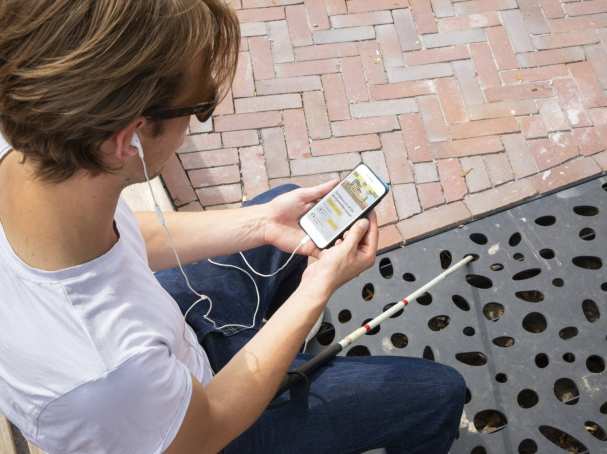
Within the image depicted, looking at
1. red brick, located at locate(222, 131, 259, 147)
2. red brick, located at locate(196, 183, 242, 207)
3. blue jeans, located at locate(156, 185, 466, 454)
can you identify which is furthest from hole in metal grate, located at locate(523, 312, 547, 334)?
red brick, located at locate(222, 131, 259, 147)

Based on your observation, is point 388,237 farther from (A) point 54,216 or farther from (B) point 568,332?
(A) point 54,216

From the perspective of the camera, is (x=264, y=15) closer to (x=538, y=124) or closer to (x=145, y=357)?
(x=538, y=124)

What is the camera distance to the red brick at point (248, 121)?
10.4ft

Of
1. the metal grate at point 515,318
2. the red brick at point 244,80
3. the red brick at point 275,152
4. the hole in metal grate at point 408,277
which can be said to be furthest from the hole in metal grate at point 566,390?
the red brick at point 244,80

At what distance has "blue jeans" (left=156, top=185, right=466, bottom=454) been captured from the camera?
1751mm

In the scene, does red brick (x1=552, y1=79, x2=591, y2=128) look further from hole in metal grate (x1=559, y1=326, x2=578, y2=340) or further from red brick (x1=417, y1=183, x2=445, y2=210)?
hole in metal grate (x1=559, y1=326, x2=578, y2=340)

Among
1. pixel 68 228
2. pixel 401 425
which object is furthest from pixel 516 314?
pixel 68 228

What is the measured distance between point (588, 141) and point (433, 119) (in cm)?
65

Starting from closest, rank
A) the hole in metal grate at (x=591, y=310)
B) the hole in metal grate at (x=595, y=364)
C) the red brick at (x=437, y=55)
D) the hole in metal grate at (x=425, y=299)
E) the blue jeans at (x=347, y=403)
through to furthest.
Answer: the blue jeans at (x=347, y=403), the hole in metal grate at (x=595, y=364), the hole in metal grate at (x=591, y=310), the hole in metal grate at (x=425, y=299), the red brick at (x=437, y=55)

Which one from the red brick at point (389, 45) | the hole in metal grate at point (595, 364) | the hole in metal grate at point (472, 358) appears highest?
the red brick at point (389, 45)

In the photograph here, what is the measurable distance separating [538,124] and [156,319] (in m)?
2.18

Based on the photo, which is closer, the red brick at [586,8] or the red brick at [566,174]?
the red brick at [566,174]

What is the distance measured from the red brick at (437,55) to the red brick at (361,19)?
237mm

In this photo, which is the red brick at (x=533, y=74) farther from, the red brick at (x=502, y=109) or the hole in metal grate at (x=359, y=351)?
the hole in metal grate at (x=359, y=351)
